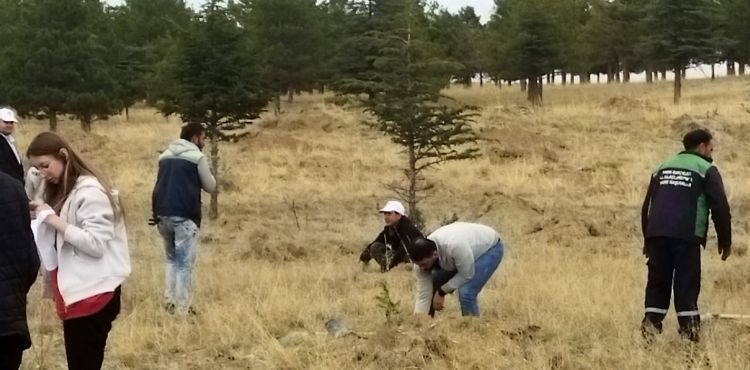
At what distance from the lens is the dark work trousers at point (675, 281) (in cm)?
667

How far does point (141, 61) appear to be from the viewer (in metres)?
42.2

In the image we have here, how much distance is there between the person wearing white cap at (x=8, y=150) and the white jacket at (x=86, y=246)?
2.23 metres

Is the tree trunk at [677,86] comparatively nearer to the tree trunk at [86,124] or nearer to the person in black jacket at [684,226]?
the tree trunk at [86,124]

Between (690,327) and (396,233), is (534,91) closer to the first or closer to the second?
(396,233)

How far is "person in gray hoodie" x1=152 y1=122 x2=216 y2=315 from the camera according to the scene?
7969mm

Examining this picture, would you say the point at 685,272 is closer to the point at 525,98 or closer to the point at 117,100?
the point at 117,100

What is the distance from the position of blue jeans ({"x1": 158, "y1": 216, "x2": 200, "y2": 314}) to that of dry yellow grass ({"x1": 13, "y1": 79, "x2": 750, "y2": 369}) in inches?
9.1

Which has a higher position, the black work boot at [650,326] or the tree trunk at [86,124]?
the tree trunk at [86,124]

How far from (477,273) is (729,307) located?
2.41 meters

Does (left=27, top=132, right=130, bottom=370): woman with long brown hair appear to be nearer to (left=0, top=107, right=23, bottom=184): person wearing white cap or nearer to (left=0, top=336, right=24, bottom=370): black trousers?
(left=0, top=336, right=24, bottom=370): black trousers

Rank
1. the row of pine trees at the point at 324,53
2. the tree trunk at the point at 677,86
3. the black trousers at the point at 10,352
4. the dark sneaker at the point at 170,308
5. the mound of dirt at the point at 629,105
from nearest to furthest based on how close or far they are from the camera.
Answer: the black trousers at the point at 10,352
the dark sneaker at the point at 170,308
the row of pine trees at the point at 324,53
the mound of dirt at the point at 629,105
the tree trunk at the point at 677,86

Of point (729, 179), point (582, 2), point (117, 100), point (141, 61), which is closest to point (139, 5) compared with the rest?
point (141, 61)

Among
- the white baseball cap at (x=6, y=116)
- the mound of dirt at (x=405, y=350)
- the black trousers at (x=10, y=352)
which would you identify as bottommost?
the mound of dirt at (x=405, y=350)

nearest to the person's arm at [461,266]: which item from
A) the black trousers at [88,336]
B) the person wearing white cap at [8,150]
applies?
the black trousers at [88,336]
